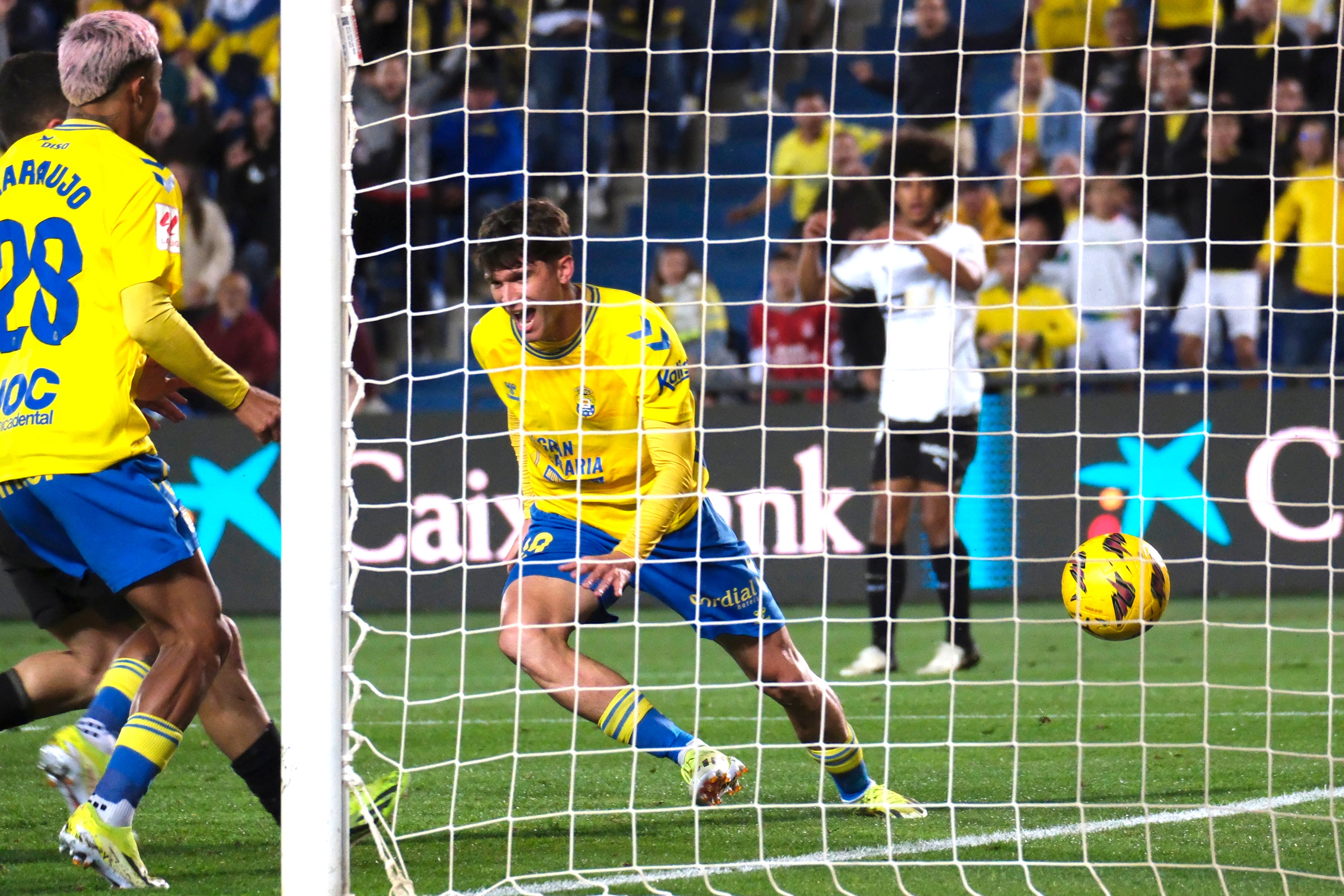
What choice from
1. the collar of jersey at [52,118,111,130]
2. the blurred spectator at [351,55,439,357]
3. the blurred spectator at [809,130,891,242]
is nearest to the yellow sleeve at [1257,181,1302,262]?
the blurred spectator at [809,130,891,242]

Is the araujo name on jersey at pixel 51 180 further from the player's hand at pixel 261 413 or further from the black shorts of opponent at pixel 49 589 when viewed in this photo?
the black shorts of opponent at pixel 49 589

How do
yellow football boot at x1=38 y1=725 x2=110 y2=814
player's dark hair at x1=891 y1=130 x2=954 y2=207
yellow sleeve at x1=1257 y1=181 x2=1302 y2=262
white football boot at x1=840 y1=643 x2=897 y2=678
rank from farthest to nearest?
yellow sleeve at x1=1257 y1=181 x2=1302 y2=262 < white football boot at x1=840 y1=643 x2=897 y2=678 < player's dark hair at x1=891 y1=130 x2=954 y2=207 < yellow football boot at x1=38 y1=725 x2=110 y2=814

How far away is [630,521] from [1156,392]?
6.21 m

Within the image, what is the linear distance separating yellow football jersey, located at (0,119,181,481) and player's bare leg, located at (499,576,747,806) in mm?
1062

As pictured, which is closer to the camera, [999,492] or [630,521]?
[630,521]

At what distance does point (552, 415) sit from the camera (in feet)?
14.2

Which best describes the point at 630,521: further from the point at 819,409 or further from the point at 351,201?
the point at 819,409

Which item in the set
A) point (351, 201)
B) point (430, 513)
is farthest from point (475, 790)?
point (430, 513)


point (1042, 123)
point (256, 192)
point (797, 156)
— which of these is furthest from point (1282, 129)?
point (256, 192)

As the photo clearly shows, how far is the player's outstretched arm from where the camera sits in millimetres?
3309

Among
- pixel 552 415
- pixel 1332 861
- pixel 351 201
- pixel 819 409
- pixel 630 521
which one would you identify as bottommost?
pixel 819 409

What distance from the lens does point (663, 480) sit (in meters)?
4.00

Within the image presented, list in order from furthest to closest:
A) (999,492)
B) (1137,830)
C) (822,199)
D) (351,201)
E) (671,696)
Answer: (822,199) < (999,492) < (671,696) < (1137,830) < (351,201)

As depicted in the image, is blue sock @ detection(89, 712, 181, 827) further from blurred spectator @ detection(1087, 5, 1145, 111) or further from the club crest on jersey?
blurred spectator @ detection(1087, 5, 1145, 111)
